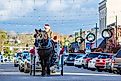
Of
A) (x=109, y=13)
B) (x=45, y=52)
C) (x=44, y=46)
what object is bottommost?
(x=45, y=52)

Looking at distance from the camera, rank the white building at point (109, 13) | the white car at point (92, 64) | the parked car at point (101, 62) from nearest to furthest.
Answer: the parked car at point (101, 62) < the white car at point (92, 64) < the white building at point (109, 13)

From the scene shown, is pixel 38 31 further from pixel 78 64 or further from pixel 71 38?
pixel 71 38

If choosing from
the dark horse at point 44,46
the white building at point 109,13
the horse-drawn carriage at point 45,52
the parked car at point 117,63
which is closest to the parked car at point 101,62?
the parked car at point 117,63

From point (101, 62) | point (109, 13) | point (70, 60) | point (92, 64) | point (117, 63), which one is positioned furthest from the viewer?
point (109, 13)

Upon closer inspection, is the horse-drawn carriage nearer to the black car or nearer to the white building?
the black car

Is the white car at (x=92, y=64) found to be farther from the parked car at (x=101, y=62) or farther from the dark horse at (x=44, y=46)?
the dark horse at (x=44, y=46)

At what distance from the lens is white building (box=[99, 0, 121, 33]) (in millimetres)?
100562

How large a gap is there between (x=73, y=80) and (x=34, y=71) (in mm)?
5559

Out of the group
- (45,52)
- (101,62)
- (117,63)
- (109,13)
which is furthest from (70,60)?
(45,52)

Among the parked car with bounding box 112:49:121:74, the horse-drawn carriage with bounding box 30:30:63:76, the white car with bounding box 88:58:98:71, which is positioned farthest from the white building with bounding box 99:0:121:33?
the horse-drawn carriage with bounding box 30:30:63:76

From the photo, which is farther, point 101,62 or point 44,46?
point 101,62

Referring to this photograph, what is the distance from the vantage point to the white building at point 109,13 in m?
101

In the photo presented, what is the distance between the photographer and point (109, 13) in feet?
333

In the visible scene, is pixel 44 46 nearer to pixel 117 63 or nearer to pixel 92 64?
pixel 117 63
